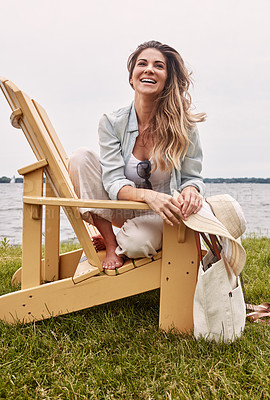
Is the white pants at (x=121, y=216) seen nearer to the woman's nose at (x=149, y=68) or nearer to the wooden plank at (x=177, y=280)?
the wooden plank at (x=177, y=280)

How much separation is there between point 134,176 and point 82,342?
86 centimetres

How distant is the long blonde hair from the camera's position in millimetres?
1998

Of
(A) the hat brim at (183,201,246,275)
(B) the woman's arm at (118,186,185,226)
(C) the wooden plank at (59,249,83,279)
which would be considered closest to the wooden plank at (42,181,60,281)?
(C) the wooden plank at (59,249,83,279)

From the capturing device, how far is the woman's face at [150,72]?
2.04 metres

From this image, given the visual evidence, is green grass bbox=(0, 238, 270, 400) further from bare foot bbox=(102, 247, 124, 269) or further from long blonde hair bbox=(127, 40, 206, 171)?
long blonde hair bbox=(127, 40, 206, 171)

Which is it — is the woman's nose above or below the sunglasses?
above

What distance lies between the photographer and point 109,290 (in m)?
1.87

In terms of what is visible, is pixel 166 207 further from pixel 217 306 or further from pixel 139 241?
pixel 217 306

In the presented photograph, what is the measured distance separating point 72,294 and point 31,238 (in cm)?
34

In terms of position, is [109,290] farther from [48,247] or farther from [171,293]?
[48,247]

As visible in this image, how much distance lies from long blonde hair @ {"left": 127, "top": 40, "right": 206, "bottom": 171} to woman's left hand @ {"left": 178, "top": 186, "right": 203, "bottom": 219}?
223 mm

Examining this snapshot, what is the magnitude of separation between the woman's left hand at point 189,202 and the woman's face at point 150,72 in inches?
24.2

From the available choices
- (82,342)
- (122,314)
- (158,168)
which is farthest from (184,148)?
(82,342)

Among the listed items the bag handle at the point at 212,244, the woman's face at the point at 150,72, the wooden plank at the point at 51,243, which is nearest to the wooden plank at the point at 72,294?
the bag handle at the point at 212,244
